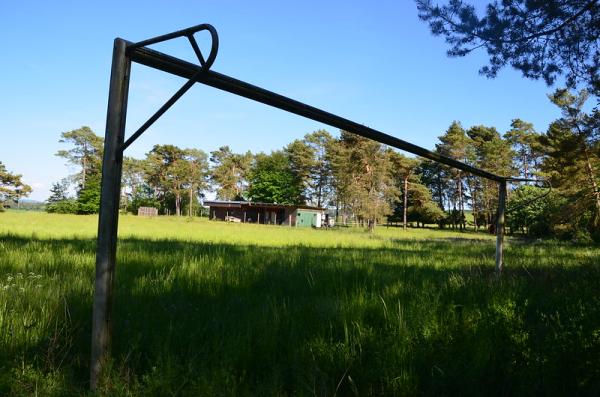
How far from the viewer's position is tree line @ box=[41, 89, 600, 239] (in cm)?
4831

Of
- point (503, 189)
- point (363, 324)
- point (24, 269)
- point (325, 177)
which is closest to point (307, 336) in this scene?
point (363, 324)

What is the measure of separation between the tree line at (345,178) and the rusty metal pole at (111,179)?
39510mm

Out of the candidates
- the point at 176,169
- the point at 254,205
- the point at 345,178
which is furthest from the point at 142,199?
the point at 345,178

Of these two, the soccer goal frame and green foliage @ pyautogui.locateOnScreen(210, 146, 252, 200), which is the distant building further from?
the soccer goal frame

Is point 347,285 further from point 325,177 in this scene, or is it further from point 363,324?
point 325,177

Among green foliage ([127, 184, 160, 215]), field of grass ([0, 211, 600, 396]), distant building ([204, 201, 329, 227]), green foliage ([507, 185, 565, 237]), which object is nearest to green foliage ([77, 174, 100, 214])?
green foliage ([127, 184, 160, 215])

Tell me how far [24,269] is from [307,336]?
155 inches

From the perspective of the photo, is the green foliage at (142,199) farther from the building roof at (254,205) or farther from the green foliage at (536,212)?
the green foliage at (536,212)

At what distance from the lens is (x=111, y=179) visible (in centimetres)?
145

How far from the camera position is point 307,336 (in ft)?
8.00

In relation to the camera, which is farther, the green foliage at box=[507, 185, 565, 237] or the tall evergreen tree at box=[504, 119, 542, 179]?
the tall evergreen tree at box=[504, 119, 542, 179]

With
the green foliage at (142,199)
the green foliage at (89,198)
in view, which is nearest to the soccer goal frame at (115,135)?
the green foliage at (89,198)

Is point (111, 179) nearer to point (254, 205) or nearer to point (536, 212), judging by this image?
point (536, 212)

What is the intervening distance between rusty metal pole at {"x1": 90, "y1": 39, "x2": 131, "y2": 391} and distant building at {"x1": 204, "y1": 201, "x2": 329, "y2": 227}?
54.3m
